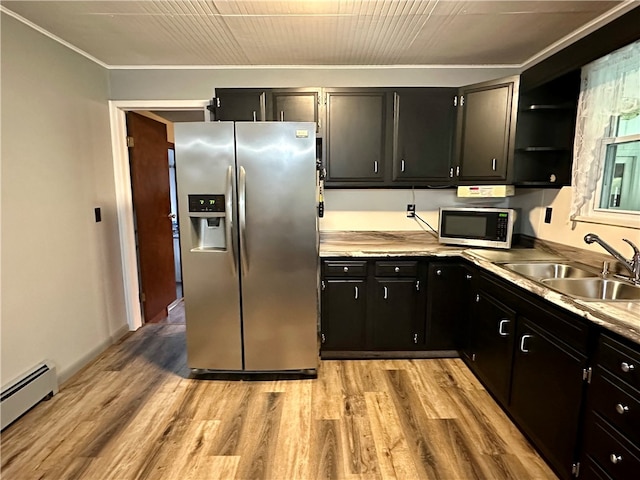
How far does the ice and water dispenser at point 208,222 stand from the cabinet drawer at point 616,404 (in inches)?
82.2

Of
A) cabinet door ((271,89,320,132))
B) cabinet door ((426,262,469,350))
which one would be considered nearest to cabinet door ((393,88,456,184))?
cabinet door ((271,89,320,132))

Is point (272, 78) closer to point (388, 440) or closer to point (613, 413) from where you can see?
point (388, 440)

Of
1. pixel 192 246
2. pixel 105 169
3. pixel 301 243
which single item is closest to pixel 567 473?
pixel 301 243

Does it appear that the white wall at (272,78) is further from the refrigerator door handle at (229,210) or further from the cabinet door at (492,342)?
the cabinet door at (492,342)

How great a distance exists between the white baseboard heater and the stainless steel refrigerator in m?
0.86

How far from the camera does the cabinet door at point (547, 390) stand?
1525mm

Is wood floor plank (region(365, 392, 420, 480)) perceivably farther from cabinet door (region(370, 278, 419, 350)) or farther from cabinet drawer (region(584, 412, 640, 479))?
cabinet drawer (region(584, 412, 640, 479))

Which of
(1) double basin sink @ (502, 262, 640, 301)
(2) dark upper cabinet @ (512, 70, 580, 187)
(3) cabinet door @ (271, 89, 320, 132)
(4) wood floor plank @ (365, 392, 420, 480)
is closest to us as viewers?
(4) wood floor plank @ (365, 392, 420, 480)

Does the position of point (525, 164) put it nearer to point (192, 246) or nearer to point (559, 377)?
point (559, 377)

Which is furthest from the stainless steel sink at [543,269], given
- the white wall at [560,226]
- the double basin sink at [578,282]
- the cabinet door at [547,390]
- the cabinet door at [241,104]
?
the cabinet door at [241,104]

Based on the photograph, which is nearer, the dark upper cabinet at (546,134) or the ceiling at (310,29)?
the ceiling at (310,29)

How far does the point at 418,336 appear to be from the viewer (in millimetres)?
2789

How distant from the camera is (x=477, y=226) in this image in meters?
2.81

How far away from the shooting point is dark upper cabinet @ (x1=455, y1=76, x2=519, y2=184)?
2580mm
